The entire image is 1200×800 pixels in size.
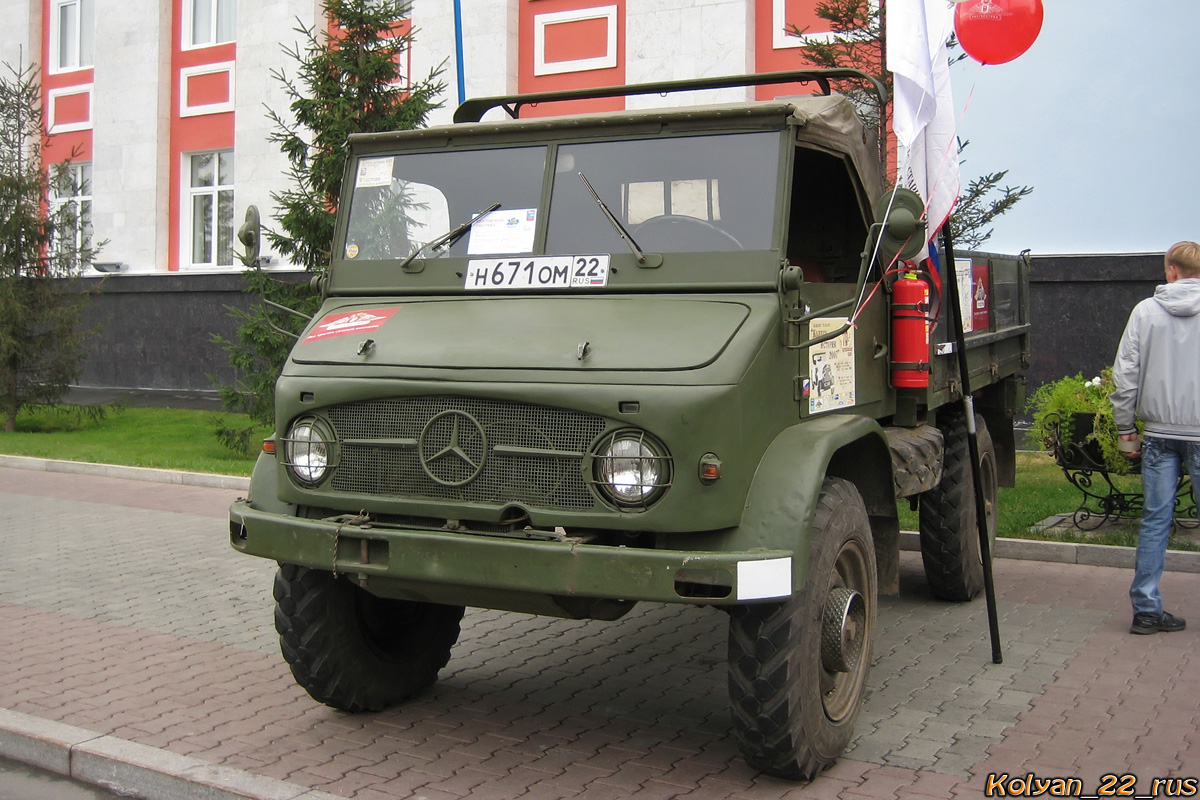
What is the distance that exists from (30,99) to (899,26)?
660 inches

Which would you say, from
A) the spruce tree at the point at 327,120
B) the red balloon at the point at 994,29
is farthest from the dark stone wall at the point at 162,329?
the red balloon at the point at 994,29

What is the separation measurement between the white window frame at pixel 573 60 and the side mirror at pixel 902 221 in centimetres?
1327

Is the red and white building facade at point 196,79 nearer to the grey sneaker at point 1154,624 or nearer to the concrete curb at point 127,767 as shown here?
the grey sneaker at point 1154,624

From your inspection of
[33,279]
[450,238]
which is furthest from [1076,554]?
[33,279]

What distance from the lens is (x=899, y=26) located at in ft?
17.7

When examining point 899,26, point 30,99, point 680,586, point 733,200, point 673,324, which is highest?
point 30,99

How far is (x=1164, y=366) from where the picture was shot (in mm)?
6371

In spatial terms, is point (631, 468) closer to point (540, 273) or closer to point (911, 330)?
point (540, 273)

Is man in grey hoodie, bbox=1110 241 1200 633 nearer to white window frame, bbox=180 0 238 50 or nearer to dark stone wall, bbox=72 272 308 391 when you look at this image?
dark stone wall, bbox=72 272 308 391

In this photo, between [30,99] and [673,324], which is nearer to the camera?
[673,324]

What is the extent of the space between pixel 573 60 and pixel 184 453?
26.5 ft

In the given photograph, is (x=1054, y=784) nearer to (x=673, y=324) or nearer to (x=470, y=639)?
(x=673, y=324)

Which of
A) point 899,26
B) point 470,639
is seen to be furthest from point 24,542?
point 899,26

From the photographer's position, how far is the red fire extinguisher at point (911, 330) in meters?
5.79
